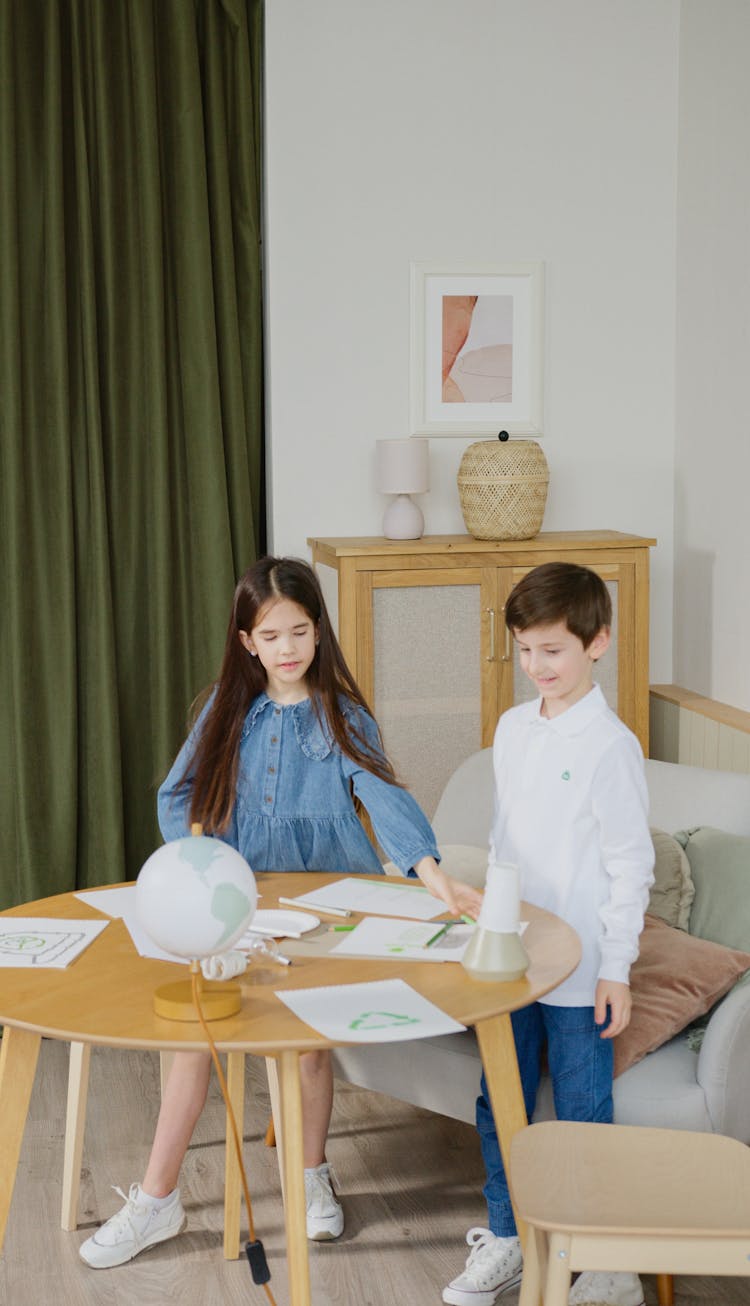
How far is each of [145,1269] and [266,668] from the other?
1058 millimetres

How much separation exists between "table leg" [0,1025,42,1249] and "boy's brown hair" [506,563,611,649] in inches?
39.0

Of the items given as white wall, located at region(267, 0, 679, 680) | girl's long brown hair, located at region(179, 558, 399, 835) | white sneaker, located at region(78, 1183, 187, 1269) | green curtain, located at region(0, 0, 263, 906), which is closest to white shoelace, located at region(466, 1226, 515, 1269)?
white sneaker, located at region(78, 1183, 187, 1269)

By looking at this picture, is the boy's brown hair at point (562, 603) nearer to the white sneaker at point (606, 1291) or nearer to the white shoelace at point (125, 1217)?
the white sneaker at point (606, 1291)

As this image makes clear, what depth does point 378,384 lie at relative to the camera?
3848 millimetres

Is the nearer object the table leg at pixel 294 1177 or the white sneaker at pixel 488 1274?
the table leg at pixel 294 1177

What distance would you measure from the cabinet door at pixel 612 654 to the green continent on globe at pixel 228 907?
6.30ft

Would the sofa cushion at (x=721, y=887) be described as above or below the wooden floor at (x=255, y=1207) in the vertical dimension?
above

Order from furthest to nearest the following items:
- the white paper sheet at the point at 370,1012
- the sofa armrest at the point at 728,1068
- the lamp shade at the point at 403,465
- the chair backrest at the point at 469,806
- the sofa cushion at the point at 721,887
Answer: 1. the lamp shade at the point at 403,465
2. the chair backrest at the point at 469,806
3. the sofa cushion at the point at 721,887
4. the sofa armrest at the point at 728,1068
5. the white paper sheet at the point at 370,1012

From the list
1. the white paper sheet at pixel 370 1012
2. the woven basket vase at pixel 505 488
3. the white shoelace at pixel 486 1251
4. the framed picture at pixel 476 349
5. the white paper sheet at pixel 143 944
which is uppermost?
the framed picture at pixel 476 349

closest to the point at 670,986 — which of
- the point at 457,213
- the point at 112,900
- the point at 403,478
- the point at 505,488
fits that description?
the point at 112,900

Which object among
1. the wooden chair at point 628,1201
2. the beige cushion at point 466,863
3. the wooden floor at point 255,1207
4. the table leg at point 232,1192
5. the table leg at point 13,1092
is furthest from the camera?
the beige cushion at point 466,863

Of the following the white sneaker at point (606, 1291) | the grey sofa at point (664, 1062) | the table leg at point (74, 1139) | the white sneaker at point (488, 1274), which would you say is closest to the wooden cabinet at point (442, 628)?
the grey sofa at point (664, 1062)

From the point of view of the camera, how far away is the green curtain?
3555mm

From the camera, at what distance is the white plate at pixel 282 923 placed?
81.0 inches
